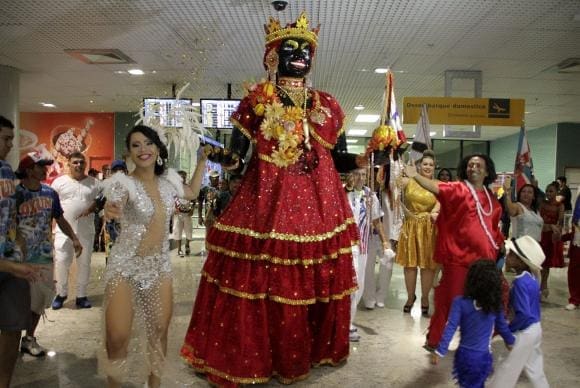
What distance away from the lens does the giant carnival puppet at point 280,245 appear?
3361 millimetres

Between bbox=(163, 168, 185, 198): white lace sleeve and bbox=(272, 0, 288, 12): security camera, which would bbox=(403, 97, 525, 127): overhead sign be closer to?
bbox=(272, 0, 288, 12): security camera

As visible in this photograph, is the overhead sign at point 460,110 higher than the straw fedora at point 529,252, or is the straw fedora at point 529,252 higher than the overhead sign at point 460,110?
the overhead sign at point 460,110

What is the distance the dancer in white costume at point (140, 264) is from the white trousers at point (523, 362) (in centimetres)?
209

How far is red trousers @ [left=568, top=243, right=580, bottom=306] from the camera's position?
6316mm

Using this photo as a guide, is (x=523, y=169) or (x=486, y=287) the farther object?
(x=523, y=169)

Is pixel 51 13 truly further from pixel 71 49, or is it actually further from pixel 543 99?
pixel 543 99

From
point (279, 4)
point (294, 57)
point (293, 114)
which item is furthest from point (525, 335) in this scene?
point (279, 4)

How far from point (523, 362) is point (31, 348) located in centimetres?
371

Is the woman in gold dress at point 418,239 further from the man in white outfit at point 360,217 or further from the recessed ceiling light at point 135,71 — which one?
the recessed ceiling light at point 135,71

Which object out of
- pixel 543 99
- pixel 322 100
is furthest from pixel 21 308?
pixel 543 99

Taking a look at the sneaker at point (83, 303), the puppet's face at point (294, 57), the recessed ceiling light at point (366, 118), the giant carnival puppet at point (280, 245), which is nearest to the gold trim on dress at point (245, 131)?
the giant carnival puppet at point (280, 245)

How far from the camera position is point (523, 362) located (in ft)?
9.99

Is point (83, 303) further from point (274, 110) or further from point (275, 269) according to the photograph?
point (274, 110)

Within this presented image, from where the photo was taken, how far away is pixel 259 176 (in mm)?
3559
